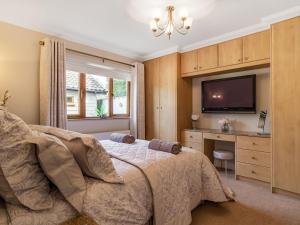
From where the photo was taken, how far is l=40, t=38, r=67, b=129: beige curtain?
9.49 feet

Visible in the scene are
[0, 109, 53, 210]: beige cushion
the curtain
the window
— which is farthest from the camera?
the curtain

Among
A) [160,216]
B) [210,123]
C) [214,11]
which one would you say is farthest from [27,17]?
[210,123]

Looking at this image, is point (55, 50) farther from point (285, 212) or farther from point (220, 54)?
point (285, 212)

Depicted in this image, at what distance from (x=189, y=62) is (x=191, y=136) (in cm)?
151

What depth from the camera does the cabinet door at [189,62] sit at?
147 inches

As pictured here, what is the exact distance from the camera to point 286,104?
8.29ft

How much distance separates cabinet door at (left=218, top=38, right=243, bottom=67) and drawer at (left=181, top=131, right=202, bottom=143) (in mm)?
1366

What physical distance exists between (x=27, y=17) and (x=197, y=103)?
3.39m

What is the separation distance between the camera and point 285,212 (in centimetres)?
210

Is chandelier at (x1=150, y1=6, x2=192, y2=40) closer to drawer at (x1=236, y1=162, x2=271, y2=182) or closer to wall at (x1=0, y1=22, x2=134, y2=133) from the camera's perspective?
wall at (x1=0, y1=22, x2=134, y2=133)

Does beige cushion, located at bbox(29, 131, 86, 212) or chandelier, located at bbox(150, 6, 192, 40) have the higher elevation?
chandelier, located at bbox(150, 6, 192, 40)

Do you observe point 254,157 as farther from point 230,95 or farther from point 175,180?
point 175,180

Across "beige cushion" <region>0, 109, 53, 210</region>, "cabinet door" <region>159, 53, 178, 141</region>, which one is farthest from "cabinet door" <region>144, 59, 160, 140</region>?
"beige cushion" <region>0, 109, 53, 210</region>

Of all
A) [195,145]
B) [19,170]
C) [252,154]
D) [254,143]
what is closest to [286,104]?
[254,143]
